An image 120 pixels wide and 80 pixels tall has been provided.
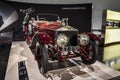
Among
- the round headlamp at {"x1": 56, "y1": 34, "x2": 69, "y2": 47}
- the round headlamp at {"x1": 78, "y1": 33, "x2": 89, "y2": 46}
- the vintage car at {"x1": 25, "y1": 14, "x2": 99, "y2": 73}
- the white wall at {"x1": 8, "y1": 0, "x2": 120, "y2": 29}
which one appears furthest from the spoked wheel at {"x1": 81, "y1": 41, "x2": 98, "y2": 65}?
the white wall at {"x1": 8, "y1": 0, "x2": 120, "y2": 29}

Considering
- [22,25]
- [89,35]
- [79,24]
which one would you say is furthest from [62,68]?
[22,25]

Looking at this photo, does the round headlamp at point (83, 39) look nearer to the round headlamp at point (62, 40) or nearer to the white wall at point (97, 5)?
the round headlamp at point (62, 40)

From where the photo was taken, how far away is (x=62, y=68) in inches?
106

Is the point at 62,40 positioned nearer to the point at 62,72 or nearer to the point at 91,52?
the point at 62,72

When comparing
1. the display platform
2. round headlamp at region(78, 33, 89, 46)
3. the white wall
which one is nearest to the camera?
the display platform

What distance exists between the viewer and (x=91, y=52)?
9.39 feet

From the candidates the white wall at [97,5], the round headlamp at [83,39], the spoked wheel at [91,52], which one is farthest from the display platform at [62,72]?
the white wall at [97,5]

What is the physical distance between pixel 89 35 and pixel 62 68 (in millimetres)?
881

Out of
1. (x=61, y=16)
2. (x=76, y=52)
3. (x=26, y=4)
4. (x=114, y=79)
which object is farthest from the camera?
(x=61, y=16)

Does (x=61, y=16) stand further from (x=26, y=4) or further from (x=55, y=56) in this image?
(x=55, y=56)

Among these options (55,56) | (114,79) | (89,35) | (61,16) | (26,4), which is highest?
(26,4)

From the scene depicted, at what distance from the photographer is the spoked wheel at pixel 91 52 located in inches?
107

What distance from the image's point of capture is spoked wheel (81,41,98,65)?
8.91 feet

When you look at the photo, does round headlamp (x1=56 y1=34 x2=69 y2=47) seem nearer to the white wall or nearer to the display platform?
the display platform
